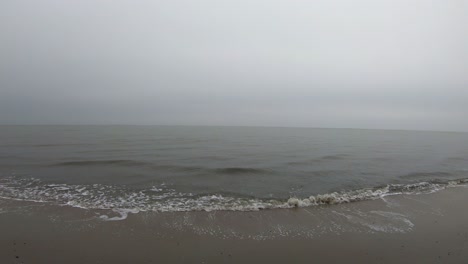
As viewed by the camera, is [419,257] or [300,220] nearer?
[419,257]

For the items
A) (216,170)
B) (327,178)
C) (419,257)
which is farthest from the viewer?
(216,170)

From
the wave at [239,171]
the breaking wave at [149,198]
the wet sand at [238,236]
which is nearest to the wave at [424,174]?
the breaking wave at [149,198]

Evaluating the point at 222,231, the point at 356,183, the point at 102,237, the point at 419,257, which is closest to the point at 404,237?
the point at 419,257

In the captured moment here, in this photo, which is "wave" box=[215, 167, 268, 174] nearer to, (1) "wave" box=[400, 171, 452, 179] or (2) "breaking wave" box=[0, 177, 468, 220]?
(2) "breaking wave" box=[0, 177, 468, 220]

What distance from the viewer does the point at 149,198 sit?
35.2 ft

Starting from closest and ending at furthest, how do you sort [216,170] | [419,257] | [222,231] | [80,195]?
[419,257] < [222,231] < [80,195] < [216,170]

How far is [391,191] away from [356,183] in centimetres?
189

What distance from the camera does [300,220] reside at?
8.30 metres

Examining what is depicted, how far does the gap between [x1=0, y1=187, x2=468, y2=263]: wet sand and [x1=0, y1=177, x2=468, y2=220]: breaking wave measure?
666 mm

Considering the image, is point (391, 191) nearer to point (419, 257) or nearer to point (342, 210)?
point (342, 210)

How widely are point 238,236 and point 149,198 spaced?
221 inches

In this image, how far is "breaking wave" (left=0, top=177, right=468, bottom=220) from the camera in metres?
9.55

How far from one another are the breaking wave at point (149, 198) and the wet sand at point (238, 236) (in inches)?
26.2

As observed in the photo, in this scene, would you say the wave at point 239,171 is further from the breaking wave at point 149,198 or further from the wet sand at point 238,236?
the wet sand at point 238,236
